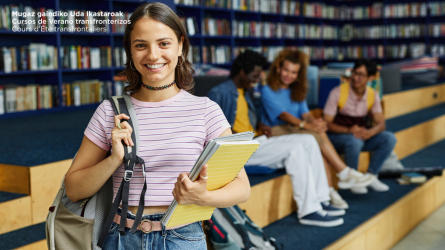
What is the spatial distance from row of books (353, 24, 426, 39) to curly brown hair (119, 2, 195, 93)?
809 centimetres

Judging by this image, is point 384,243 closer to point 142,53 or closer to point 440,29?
point 142,53

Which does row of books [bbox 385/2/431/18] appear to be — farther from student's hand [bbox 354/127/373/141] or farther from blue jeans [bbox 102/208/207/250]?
blue jeans [bbox 102/208/207/250]

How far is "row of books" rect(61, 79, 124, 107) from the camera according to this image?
468 centimetres

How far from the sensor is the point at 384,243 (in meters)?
2.60

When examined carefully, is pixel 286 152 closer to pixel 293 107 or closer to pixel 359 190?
pixel 293 107

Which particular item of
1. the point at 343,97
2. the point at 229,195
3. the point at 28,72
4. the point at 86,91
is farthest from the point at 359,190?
the point at 28,72

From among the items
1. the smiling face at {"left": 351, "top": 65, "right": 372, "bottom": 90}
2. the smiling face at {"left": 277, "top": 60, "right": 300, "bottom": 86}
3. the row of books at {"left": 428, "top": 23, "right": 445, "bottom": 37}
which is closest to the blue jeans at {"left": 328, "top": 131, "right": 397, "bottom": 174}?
the smiling face at {"left": 351, "top": 65, "right": 372, "bottom": 90}

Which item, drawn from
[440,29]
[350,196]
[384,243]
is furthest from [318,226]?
[440,29]

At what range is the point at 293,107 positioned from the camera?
2.85 meters

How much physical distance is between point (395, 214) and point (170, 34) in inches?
89.7

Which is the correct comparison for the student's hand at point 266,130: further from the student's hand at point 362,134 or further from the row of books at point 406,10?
the row of books at point 406,10

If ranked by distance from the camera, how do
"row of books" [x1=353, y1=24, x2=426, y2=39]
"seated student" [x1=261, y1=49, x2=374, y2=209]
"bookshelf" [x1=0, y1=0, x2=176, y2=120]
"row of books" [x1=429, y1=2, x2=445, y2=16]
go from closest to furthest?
"seated student" [x1=261, y1=49, x2=374, y2=209]
"bookshelf" [x1=0, y1=0, x2=176, y2=120]
"row of books" [x1=429, y1=2, x2=445, y2=16]
"row of books" [x1=353, y1=24, x2=426, y2=39]

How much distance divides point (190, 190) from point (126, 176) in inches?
6.0

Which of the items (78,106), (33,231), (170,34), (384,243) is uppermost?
(170,34)
